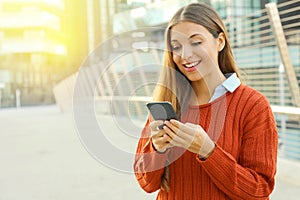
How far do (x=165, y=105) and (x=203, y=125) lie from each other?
0.16 metres

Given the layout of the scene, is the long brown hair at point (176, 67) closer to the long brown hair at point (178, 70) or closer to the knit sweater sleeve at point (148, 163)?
the long brown hair at point (178, 70)

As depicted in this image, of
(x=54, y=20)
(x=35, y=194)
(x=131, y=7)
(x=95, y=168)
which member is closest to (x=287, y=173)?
(x=95, y=168)

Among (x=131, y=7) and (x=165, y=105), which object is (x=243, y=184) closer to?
(x=165, y=105)

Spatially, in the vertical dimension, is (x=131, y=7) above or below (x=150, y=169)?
above

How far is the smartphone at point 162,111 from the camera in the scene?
0.94 metres

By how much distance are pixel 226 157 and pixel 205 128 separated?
0.12m

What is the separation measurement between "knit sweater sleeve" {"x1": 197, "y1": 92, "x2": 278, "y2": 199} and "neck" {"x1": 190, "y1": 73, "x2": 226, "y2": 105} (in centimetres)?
11

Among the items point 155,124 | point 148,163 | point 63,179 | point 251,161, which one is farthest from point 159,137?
point 63,179

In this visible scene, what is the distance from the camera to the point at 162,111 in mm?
948

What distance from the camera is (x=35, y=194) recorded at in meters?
3.14

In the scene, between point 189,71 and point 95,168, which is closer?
point 189,71

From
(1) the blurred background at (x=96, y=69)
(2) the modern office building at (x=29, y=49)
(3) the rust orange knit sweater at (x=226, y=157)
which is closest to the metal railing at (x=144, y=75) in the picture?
(1) the blurred background at (x=96, y=69)

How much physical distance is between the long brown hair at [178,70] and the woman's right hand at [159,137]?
110 millimetres

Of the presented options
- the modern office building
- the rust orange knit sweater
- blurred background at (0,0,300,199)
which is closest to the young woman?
the rust orange knit sweater
